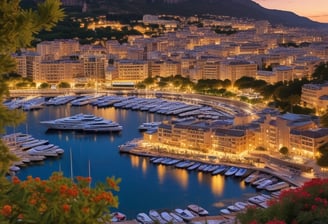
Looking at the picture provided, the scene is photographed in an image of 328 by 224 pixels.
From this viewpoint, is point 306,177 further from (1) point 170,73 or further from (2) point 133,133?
(1) point 170,73

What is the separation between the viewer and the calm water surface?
209 inches

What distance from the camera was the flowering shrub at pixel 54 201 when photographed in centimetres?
98

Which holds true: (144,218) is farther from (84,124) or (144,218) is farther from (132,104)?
(132,104)

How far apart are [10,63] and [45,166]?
5862 millimetres

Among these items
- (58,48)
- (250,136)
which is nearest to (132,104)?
(250,136)

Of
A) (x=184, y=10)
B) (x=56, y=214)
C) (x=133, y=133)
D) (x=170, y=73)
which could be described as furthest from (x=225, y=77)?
(x=184, y=10)

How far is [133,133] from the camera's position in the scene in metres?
8.60

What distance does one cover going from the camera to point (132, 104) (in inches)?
441

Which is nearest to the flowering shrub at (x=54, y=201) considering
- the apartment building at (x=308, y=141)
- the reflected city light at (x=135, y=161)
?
the apartment building at (x=308, y=141)

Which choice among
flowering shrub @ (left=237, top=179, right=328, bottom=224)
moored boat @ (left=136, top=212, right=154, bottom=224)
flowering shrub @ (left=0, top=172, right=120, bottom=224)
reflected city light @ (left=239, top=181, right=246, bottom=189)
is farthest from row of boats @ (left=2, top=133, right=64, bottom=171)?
flowering shrub @ (left=0, top=172, right=120, bottom=224)

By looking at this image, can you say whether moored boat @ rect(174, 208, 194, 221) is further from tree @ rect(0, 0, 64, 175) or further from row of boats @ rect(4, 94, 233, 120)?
row of boats @ rect(4, 94, 233, 120)

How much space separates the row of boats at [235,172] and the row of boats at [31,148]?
1282 millimetres

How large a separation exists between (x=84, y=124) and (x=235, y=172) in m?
3.43

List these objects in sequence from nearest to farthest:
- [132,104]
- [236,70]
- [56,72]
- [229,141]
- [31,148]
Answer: [229,141], [31,148], [132,104], [236,70], [56,72]
